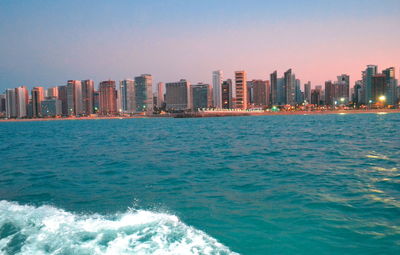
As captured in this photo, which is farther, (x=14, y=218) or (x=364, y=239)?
(x=14, y=218)

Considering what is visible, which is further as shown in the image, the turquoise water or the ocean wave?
the turquoise water

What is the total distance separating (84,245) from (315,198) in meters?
6.85

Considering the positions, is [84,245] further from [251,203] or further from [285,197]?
[285,197]

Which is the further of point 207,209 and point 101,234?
point 207,209

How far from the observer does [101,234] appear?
6812mm

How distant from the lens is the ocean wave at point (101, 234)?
6.13 meters

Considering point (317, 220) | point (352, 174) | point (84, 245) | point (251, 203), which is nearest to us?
point (84, 245)

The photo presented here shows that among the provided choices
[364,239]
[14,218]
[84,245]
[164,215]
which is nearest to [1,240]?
[14,218]

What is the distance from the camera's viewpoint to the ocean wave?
6.13 metres

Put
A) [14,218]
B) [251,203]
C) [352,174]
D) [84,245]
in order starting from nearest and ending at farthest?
1. [84,245]
2. [14,218]
3. [251,203]
4. [352,174]

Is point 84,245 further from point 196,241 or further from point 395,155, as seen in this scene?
point 395,155

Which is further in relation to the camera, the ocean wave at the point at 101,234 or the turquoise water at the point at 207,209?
the turquoise water at the point at 207,209

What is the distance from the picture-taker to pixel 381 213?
789 cm

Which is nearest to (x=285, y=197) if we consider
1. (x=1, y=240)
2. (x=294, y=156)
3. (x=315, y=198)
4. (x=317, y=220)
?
(x=315, y=198)
